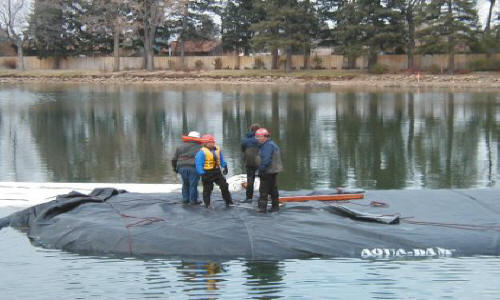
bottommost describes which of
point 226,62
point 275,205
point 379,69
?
point 275,205

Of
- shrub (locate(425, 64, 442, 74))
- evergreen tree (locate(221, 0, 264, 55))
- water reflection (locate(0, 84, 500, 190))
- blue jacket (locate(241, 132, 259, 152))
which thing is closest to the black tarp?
blue jacket (locate(241, 132, 259, 152))

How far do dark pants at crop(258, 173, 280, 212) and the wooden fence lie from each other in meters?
56.8

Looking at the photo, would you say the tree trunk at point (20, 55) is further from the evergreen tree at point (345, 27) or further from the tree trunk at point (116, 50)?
the evergreen tree at point (345, 27)

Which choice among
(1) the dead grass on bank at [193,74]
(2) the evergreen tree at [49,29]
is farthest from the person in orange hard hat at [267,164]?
(2) the evergreen tree at [49,29]

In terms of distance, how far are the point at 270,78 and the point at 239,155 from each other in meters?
42.3

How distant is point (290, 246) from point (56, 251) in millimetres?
4158

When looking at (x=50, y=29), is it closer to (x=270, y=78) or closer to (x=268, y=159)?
(x=270, y=78)

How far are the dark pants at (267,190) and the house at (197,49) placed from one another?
69216 mm

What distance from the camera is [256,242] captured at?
1225cm

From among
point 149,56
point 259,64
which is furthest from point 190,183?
point 149,56

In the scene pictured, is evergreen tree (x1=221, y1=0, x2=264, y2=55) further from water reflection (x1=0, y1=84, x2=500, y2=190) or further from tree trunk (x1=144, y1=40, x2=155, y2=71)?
water reflection (x1=0, y1=84, x2=500, y2=190)

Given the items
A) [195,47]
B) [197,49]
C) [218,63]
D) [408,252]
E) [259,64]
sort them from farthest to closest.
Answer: [197,49], [195,47], [218,63], [259,64], [408,252]

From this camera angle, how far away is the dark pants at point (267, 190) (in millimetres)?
12938

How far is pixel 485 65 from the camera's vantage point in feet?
211
